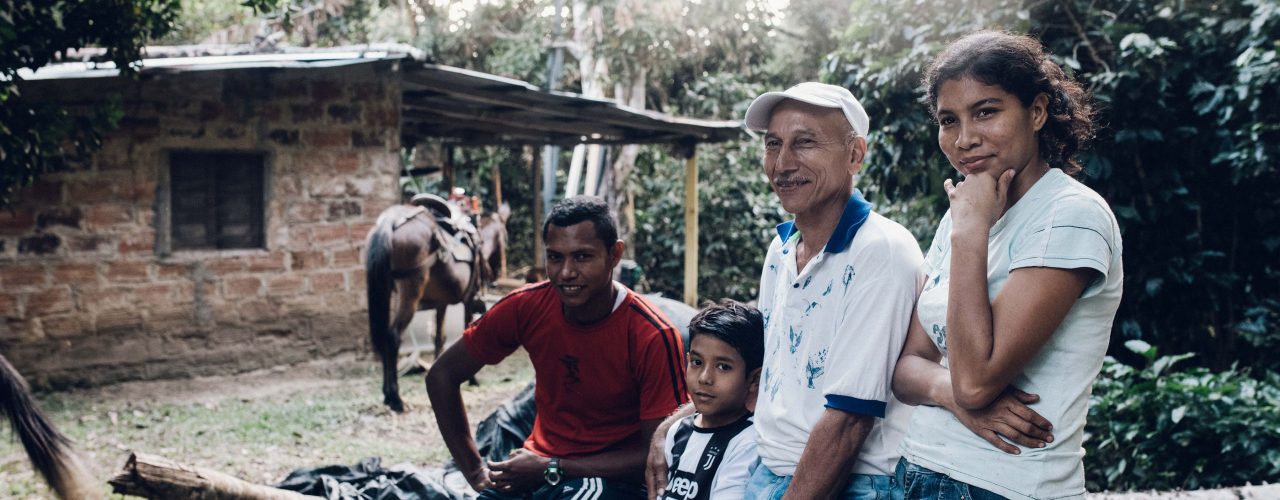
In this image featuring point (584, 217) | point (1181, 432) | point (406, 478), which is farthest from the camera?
point (1181, 432)

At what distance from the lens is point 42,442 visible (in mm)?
4082

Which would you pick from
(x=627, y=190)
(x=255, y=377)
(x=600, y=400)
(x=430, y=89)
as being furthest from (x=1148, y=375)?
(x=627, y=190)

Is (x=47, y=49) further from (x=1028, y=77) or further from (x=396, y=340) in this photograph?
(x=1028, y=77)

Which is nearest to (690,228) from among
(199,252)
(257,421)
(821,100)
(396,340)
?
(396,340)

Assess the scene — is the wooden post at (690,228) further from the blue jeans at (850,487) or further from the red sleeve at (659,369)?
the blue jeans at (850,487)

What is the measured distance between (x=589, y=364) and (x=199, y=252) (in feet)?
19.8

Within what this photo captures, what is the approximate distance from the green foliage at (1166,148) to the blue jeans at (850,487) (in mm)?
3877

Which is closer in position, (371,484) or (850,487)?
(850,487)

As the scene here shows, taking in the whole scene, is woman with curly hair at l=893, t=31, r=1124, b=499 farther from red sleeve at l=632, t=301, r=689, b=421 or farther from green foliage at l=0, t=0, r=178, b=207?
green foliage at l=0, t=0, r=178, b=207

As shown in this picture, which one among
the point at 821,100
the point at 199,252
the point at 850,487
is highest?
the point at 821,100

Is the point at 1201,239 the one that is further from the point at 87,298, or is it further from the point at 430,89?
the point at 87,298

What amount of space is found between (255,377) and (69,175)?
84.2 inches

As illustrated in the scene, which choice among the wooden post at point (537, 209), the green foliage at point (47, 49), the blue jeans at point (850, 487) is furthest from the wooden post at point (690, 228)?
the blue jeans at point (850, 487)

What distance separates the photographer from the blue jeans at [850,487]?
6.12 ft
